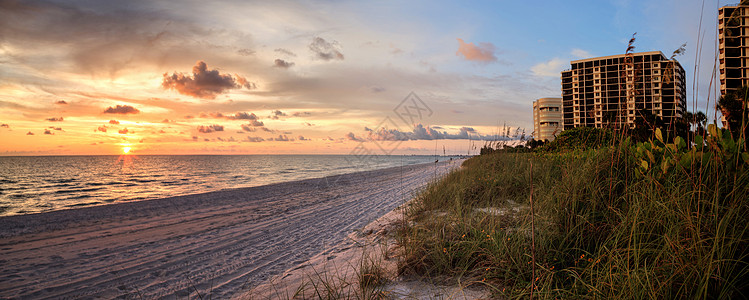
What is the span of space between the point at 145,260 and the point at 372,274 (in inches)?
197

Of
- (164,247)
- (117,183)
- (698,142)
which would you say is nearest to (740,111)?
(698,142)

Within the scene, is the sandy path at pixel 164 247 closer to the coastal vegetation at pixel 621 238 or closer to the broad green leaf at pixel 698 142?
the coastal vegetation at pixel 621 238

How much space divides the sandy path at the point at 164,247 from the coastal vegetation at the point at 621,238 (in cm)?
278

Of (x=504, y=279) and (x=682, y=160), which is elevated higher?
(x=682, y=160)

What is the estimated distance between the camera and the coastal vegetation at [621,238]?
2045mm

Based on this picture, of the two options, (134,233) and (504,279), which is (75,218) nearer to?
(134,233)

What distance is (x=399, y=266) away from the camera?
3271 mm

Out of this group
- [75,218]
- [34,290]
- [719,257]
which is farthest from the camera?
[75,218]

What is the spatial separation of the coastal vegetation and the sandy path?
2.78 meters

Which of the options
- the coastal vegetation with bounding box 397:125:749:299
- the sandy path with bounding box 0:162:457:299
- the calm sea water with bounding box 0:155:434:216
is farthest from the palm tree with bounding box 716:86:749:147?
the calm sea water with bounding box 0:155:434:216

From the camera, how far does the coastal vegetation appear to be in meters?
2.04

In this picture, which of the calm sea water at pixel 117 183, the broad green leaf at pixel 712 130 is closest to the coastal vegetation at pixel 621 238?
the broad green leaf at pixel 712 130

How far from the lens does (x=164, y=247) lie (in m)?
6.64

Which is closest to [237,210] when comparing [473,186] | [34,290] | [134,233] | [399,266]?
[134,233]
